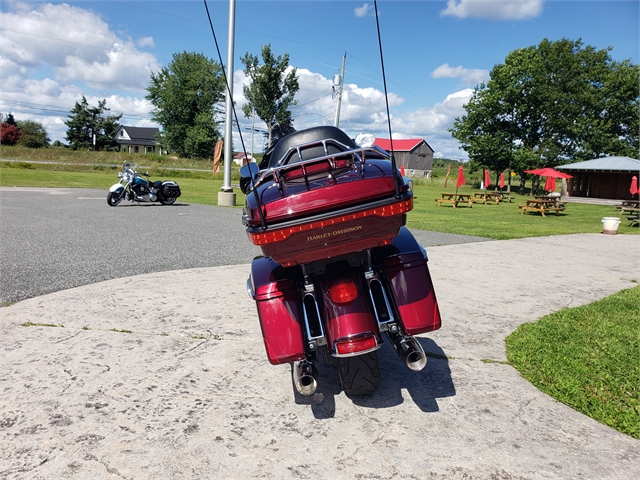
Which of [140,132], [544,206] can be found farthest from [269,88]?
[140,132]

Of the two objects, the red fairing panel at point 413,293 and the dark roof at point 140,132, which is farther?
the dark roof at point 140,132

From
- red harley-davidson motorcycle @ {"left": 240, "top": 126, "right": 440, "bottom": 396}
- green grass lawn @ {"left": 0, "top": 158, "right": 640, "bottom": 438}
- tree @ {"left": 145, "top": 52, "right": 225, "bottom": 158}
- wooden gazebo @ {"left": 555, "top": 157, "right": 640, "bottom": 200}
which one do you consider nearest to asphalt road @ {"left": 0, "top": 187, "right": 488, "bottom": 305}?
red harley-davidson motorcycle @ {"left": 240, "top": 126, "right": 440, "bottom": 396}

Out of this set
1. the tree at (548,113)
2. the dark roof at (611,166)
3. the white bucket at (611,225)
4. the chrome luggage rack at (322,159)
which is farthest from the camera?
the tree at (548,113)

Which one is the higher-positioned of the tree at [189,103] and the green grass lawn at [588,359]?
the tree at [189,103]

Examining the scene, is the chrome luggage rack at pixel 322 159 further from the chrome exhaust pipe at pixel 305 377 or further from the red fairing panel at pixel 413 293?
the chrome exhaust pipe at pixel 305 377

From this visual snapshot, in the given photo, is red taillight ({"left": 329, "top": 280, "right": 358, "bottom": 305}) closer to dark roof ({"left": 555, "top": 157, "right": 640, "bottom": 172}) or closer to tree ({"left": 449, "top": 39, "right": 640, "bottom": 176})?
dark roof ({"left": 555, "top": 157, "right": 640, "bottom": 172})

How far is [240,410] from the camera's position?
9.03 ft

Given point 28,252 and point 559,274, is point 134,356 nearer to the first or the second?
point 28,252

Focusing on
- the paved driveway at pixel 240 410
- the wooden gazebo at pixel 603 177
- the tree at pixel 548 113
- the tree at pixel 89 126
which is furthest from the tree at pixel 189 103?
the paved driveway at pixel 240 410

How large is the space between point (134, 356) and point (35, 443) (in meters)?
1.14

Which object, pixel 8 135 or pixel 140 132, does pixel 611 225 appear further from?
pixel 140 132

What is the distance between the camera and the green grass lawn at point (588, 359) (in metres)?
2.86

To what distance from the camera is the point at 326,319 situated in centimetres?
254

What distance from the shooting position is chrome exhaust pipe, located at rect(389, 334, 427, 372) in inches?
97.5
